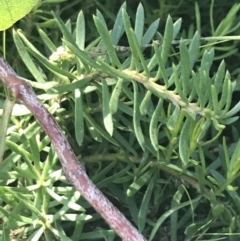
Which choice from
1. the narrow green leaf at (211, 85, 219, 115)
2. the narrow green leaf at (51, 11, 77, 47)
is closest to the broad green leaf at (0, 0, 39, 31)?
the narrow green leaf at (51, 11, 77, 47)

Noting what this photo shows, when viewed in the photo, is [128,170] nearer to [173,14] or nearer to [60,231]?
[60,231]

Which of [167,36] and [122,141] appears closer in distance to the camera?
[167,36]

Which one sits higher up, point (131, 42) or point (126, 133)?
point (131, 42)

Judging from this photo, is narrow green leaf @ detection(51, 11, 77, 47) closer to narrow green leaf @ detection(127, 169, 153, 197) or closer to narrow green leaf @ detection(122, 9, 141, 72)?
narrow green leaf @ detection(122, 9, 141, 72)

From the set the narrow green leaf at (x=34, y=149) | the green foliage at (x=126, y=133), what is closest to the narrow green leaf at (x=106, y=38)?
the green foliage at (x=126, y=133)

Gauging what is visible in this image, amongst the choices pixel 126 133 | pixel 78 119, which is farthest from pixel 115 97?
pixel 126 133

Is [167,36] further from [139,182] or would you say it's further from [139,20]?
[139,182]

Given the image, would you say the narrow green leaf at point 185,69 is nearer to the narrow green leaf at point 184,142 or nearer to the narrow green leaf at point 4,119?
the narrow green leaf at point 184,142
